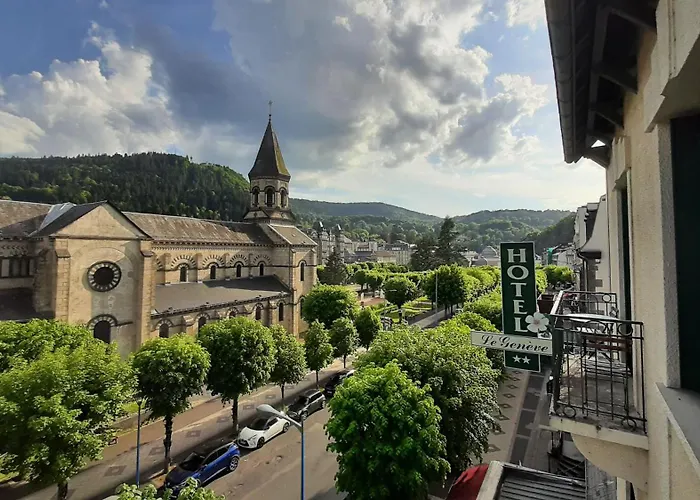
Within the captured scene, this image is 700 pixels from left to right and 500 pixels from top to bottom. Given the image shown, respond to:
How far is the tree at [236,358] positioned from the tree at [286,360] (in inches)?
49.2

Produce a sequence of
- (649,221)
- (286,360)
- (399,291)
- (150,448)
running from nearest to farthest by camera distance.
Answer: (649,221)
(150,448)
(286,360)
(399,291)

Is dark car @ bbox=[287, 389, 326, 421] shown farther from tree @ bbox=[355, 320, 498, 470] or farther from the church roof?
the church roof

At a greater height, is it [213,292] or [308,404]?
[213,292]

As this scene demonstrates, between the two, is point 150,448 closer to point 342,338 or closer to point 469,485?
point 342,338

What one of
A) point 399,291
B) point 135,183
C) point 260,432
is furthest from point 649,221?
point 135,183

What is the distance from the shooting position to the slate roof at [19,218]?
856 inches

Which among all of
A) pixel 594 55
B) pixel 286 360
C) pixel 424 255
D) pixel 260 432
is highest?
pixel 594 55

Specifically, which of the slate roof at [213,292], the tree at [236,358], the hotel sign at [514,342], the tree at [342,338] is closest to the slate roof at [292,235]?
the slate roof at [213,292]

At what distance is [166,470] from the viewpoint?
609 inches

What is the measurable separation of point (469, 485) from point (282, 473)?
7.72 m

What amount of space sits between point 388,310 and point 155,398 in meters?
39.6

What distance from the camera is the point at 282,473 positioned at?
602 inches

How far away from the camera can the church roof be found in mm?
40000

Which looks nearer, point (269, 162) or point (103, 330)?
point (103, 330)
